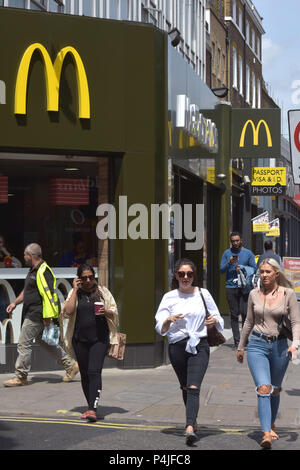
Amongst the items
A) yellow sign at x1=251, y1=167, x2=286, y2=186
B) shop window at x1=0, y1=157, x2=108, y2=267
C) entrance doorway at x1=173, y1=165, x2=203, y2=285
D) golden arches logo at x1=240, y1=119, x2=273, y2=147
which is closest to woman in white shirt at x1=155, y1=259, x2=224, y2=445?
shop window at x1=0, y1=157, x2=108, y2=267

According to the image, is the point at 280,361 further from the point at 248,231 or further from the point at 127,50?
the point at 248,231

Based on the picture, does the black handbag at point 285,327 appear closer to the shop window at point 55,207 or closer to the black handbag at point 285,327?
the black handbag at point 285,327

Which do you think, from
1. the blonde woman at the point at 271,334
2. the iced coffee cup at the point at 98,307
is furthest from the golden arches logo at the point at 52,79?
the blonde woman at the point at 271,334

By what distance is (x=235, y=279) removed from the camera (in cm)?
1550

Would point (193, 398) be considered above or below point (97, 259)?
below

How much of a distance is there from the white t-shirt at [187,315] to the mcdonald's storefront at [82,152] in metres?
4.66

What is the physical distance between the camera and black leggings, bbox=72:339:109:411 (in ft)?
29.5

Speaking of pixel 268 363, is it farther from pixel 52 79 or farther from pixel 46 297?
pixel 52 79

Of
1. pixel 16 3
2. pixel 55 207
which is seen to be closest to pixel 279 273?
pixel 55 207

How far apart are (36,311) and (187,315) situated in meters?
3.69

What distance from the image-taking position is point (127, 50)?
13.0 metres

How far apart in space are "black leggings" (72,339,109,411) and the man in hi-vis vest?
2.26 metres

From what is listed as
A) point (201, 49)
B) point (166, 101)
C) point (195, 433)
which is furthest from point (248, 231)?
point (195, 433)

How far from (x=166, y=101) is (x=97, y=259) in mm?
2603
